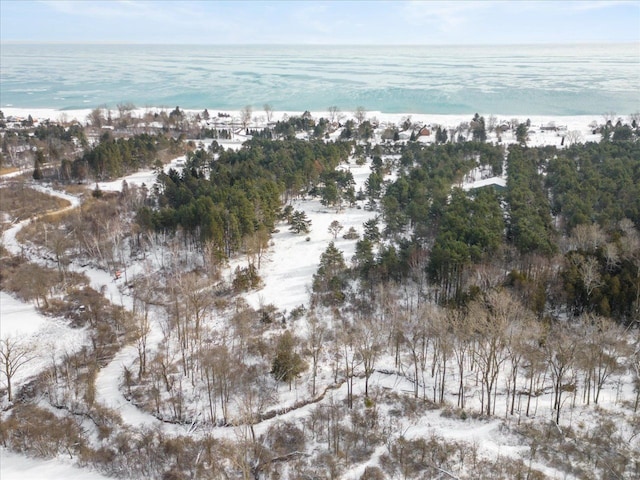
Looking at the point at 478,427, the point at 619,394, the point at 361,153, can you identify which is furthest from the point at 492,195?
the point at 361,153

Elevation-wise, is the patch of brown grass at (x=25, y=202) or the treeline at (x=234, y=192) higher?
the treeline at (x=234, y=192)

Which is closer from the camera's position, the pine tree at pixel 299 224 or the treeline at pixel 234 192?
the treeline at pixel 234 192

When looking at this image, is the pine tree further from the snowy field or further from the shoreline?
the shoreline

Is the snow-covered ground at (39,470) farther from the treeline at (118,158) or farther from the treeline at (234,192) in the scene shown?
the treeline at (118,158)

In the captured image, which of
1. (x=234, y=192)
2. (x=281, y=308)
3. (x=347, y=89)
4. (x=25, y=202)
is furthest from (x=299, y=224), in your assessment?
(x=347, y=89)

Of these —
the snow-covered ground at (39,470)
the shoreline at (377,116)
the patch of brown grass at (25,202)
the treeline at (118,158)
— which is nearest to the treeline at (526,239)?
the snow-covered ground at (39,470)

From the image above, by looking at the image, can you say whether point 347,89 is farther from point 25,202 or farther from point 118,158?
point 25,202

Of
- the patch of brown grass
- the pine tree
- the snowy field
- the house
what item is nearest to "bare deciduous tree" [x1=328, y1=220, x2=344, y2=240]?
the snowy field

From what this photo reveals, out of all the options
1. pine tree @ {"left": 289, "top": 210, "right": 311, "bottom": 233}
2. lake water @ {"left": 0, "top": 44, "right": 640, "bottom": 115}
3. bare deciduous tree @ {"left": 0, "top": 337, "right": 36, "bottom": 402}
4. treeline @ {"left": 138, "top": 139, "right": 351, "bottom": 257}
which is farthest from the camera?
lake water @ {"left": 0, "top": 44, "right": 640, "bottom": 115}

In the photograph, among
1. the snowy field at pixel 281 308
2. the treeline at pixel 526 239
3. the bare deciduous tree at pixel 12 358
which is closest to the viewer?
the snowy field at pixel 281 308
